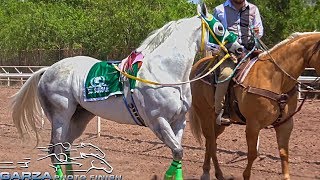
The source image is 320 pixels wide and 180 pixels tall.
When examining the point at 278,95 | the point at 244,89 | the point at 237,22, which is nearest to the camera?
the point at 278,95

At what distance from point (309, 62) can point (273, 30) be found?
12.6m

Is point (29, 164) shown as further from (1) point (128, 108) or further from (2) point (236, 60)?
(2) point (236, 60)

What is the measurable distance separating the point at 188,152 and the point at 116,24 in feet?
64.4

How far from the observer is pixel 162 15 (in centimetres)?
2698

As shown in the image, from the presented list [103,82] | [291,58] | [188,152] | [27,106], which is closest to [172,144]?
[103,82]

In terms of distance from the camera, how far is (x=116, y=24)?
28.0m

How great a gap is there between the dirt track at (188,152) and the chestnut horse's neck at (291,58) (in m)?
1.73

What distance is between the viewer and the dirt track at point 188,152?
7.90 metres

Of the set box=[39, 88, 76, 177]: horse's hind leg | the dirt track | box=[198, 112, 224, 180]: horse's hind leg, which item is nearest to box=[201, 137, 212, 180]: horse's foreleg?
box=[198, 112, 224, 180]: horse's hind leg

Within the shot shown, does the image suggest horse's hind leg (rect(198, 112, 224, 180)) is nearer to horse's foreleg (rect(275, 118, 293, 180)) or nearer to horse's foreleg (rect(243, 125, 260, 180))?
horse's foreleg (rect(243, 125, 260, 180))

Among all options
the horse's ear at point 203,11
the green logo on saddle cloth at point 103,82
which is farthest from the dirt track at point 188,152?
the horse's ear at point 203,11

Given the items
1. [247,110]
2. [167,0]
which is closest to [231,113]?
[247,110]

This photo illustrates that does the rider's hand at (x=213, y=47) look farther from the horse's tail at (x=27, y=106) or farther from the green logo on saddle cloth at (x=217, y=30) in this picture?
the horse's tail at (x=27, y=106)

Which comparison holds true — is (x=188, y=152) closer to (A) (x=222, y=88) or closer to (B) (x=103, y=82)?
(A) (x=222, y=88)
